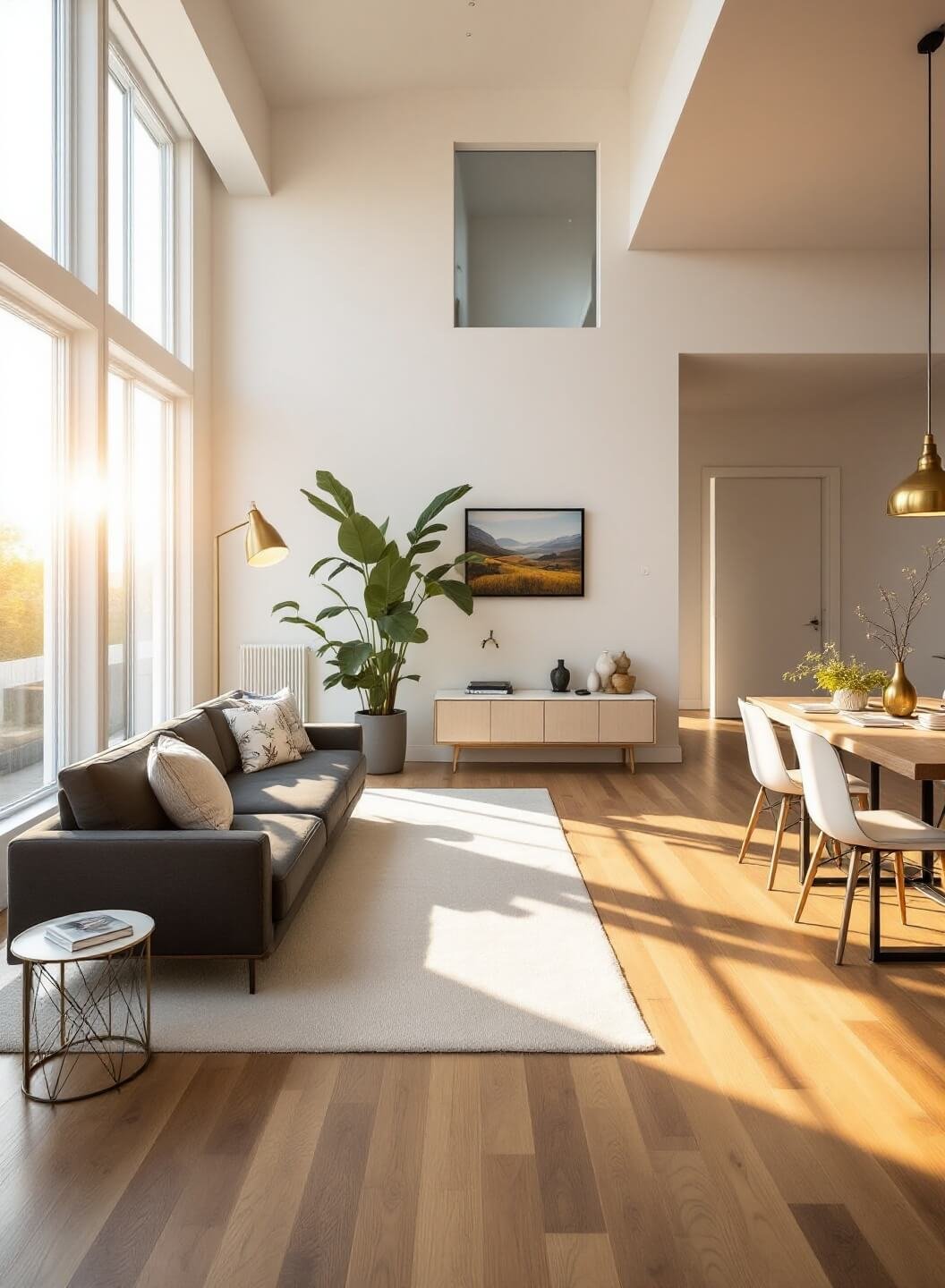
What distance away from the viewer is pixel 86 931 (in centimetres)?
239

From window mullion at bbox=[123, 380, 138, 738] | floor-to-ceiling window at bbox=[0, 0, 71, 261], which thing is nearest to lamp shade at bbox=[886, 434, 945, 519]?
floor-to-ceiling window at bbox=[0, 0, 71, 261]

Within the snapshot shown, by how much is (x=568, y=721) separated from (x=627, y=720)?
0.41 m

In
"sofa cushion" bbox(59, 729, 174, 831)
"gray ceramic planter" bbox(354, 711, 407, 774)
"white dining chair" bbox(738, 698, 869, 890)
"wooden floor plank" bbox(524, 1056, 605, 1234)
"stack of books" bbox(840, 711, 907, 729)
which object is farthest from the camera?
"gray ceramic planter" bbox(354, 711, 407, 774)

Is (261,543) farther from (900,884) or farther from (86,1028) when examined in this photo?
(900,884)

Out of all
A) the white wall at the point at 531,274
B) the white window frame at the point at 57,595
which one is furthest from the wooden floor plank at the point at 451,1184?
the white wall at the point at 531,274

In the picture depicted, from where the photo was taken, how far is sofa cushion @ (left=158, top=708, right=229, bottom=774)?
156 inches

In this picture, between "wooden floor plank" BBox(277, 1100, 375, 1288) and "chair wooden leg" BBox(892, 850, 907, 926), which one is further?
"chair wooden leg" BBox(892, 850, 907, 926)

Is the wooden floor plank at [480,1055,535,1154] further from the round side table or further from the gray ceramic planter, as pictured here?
the gray ceramic planter

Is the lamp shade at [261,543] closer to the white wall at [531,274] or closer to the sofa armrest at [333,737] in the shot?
the sofa armrest at [333,737]

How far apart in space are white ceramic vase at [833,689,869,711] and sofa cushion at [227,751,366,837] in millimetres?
2281

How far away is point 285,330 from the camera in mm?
6816

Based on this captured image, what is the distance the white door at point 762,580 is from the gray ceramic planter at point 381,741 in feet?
13.0

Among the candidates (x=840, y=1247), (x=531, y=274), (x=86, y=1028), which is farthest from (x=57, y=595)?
(x=531, y=274)

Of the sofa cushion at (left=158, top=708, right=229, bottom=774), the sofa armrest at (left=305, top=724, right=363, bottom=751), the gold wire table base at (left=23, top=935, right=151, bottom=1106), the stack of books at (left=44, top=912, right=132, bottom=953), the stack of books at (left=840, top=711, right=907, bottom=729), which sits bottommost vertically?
the gold wire table base at (left=23, top=935, right=151, bottom=1106)
